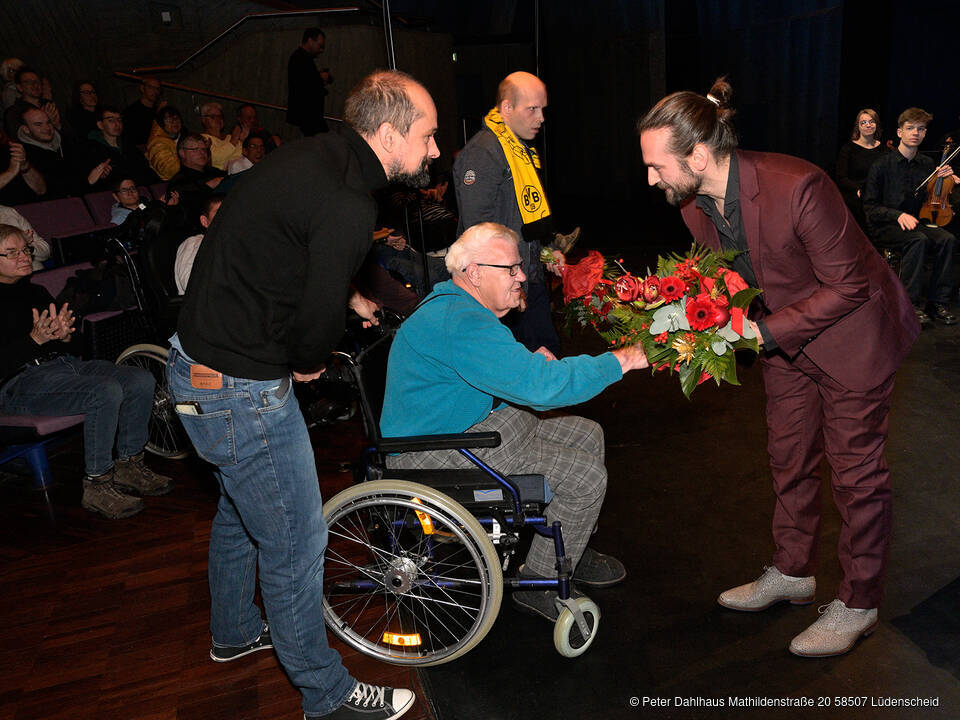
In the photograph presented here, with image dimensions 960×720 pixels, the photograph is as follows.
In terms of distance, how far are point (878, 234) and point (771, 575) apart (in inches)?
150

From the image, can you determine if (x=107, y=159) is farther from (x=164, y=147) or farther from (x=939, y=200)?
(x=939, y=200)

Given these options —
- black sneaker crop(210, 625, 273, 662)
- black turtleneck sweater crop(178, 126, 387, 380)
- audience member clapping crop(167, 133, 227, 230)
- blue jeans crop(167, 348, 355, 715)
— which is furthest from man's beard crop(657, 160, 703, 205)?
audience member clapping crop(167, 133, 227, 230)

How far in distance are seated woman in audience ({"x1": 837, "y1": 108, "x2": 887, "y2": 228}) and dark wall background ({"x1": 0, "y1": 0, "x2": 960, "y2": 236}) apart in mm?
1928

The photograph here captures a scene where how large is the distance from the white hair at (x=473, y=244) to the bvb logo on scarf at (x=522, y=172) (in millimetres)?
1411

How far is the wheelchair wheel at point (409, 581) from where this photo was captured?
204 cm

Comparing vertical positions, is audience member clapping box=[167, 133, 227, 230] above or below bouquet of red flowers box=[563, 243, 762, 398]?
above

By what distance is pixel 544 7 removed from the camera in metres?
11.4

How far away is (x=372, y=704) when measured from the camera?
6.84 ft

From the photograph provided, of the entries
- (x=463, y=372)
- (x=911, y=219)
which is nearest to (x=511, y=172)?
(x=463, y=372)

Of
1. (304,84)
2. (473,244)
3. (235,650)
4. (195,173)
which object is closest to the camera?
(473,244)

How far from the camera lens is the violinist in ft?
16.8

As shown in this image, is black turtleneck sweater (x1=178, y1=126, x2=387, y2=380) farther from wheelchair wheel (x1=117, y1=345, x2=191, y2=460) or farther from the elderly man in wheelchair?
wheelchair wheel (x1=117, y1=345, x2=191, y2=460)

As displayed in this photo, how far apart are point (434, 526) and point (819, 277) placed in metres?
1.21

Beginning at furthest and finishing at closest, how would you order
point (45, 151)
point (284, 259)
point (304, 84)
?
1. point (304, 84)
2. point (45, 151)
3. point (284, 259)
